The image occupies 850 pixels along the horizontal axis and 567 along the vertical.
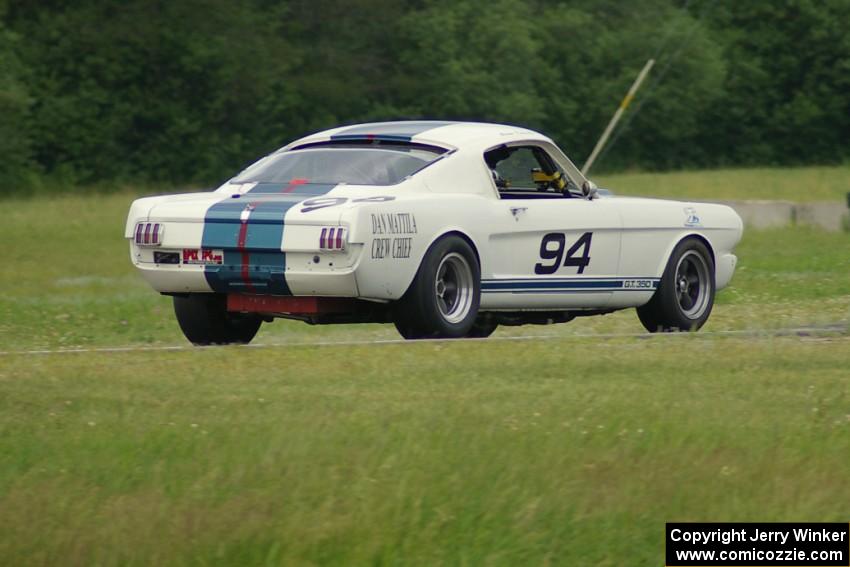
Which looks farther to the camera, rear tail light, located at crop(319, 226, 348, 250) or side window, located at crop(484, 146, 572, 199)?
side window, located at crop(484, 146, 572, 199)

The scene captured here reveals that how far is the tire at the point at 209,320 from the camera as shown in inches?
431

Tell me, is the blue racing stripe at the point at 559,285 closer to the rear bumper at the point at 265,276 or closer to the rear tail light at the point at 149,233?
the rear bumper at the point at 265,276

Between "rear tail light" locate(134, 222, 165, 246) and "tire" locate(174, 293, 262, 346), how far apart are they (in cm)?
67

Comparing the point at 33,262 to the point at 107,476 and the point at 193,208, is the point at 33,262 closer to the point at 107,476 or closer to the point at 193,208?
the point at 193,208

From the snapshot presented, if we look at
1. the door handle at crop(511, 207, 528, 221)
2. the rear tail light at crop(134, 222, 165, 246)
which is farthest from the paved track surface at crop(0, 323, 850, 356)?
the door handle at crop(511, 207, 528, 221)

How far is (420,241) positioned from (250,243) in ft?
3.37

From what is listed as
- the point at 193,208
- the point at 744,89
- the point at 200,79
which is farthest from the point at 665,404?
the point at 744,89

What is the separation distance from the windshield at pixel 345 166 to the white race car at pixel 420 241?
0.04 feet

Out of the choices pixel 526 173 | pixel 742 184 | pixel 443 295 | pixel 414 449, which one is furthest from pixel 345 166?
pixel 742 184

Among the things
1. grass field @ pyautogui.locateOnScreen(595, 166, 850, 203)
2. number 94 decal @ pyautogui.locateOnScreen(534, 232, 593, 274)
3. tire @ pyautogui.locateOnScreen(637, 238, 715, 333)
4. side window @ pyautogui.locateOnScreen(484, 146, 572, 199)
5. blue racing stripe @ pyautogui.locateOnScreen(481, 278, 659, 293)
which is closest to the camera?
blue racing stripe @ pyautogui.locateOnScreen(481, 278, 659, 293)

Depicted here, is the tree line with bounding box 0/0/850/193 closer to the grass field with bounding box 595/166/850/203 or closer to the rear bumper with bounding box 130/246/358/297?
the grass field with bounding box 595/166/850/203

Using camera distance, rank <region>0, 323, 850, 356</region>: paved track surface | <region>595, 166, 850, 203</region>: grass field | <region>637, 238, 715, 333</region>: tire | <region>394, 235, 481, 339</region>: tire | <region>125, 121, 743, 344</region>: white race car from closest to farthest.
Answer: <region>125, 121, 743, 344</region>: white race car < <region>0, 323, 850, 356</region>: paved track surface < <region>394, 235, 481, 339</region>: tire < <region>637, 238, 715, 333</region>: tire < <region>595, 166, 850, 203</region>: grass field

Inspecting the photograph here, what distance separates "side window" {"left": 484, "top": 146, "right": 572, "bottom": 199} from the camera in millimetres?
11422

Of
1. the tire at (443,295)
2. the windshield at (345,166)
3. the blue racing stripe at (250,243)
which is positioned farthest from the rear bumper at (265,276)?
the windshield at (345,166)
